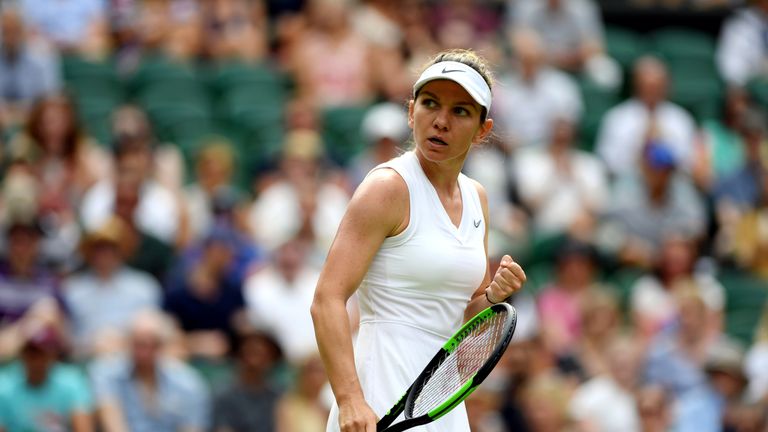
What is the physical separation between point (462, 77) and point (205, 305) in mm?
4532

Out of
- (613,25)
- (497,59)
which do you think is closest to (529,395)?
(497,59)

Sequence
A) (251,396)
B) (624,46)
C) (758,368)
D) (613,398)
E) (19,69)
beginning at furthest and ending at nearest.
Answer: (624,46) → (19,69) → (758,368) → (613,398) → (251,396)

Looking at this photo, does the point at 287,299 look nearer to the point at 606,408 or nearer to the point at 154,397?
the point at 154,397

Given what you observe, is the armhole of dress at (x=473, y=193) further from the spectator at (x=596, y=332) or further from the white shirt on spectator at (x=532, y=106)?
the white shirt on spectator at (x=532, y=106)

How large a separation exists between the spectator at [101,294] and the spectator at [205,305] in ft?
0.56

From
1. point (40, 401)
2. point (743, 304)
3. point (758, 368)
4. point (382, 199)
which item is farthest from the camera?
point (743, 304)

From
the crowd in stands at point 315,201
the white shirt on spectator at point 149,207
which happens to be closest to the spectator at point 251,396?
the crowd in stands at point 315,201

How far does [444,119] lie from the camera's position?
13.2ft

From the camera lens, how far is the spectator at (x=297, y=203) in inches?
357

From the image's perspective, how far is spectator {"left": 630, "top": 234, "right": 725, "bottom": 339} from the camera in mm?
8953

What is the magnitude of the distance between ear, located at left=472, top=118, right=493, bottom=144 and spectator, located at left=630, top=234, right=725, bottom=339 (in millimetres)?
4926

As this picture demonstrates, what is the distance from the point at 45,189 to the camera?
8.98 m

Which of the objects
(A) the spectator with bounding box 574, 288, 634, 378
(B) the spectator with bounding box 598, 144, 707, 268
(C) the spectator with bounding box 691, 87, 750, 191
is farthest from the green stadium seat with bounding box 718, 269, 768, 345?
(C) the spectator with bounding box 691, 87, 750, 191

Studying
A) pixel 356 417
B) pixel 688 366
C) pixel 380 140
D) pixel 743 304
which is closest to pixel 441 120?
pixel 356 417
